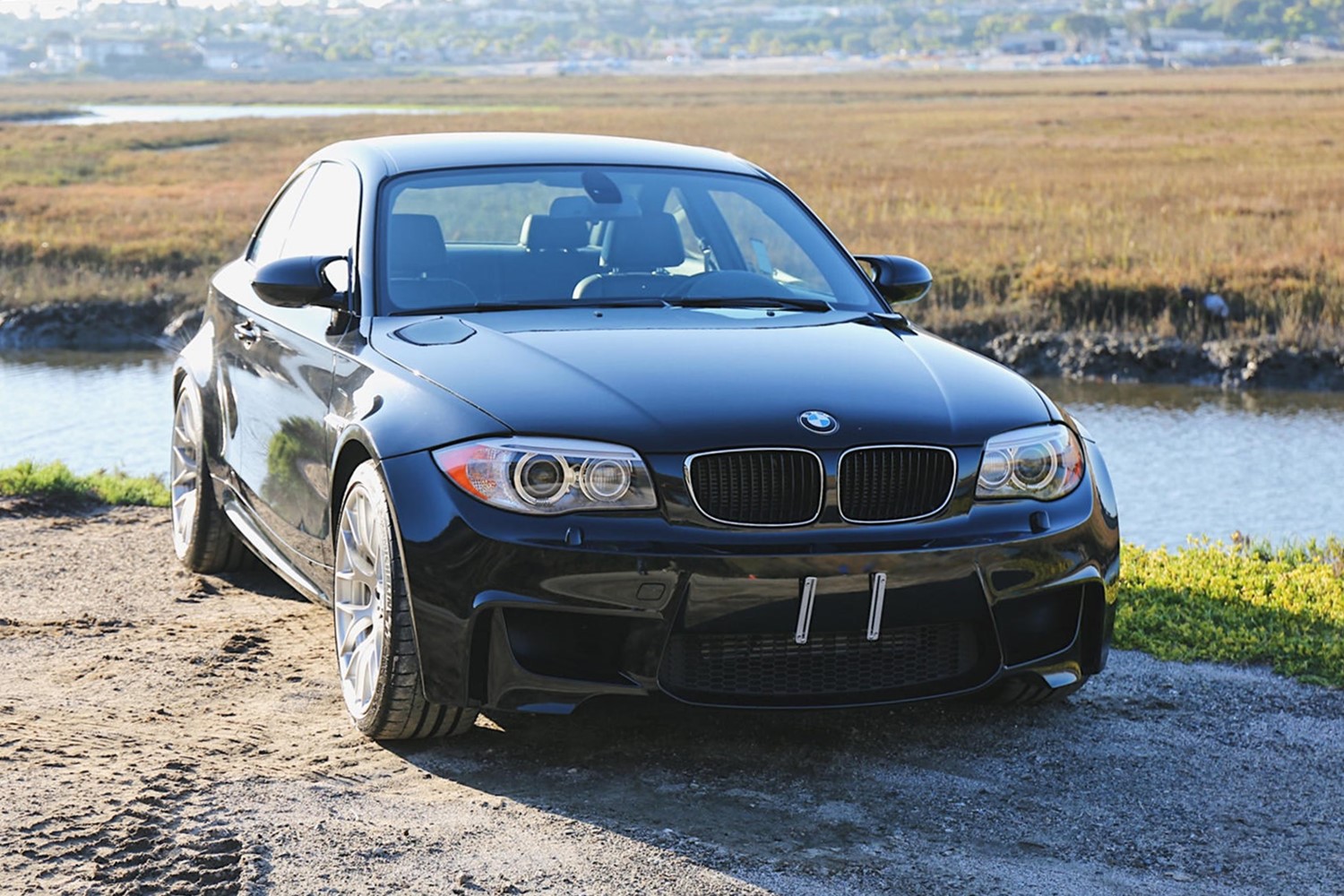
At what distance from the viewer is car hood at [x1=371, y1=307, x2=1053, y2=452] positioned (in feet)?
14.4

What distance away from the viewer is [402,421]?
457 cm

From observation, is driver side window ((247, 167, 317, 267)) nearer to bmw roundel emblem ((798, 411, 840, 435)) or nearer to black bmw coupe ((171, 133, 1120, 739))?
black bmw coupe ((171, 133, 1120, 739))

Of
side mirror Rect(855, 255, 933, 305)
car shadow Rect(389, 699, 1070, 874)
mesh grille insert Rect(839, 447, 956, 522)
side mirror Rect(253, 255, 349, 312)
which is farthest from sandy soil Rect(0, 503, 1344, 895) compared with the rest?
side mirror Rect(855, 255, 933, 305)

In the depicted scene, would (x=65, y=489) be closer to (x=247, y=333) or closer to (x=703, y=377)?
(x=247, y=333)

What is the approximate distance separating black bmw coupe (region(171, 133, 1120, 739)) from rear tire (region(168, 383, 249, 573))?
4.15 feet

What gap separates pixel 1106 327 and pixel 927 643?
16461 mm

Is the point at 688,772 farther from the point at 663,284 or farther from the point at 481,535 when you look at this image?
the point at 663,284

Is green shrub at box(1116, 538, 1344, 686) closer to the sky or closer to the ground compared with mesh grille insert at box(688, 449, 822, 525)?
closer to the ground

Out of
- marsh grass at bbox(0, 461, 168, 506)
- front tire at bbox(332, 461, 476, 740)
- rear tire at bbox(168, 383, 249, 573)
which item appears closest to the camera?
front tire at bbox(332, 461, 476, 740)

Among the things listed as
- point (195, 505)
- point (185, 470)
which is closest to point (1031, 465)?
point (195, 505)

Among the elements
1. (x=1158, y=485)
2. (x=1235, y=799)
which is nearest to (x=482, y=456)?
(x=1235, y=799)

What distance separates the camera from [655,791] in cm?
436

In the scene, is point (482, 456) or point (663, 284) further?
point (663, 284)

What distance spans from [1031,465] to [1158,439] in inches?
472
